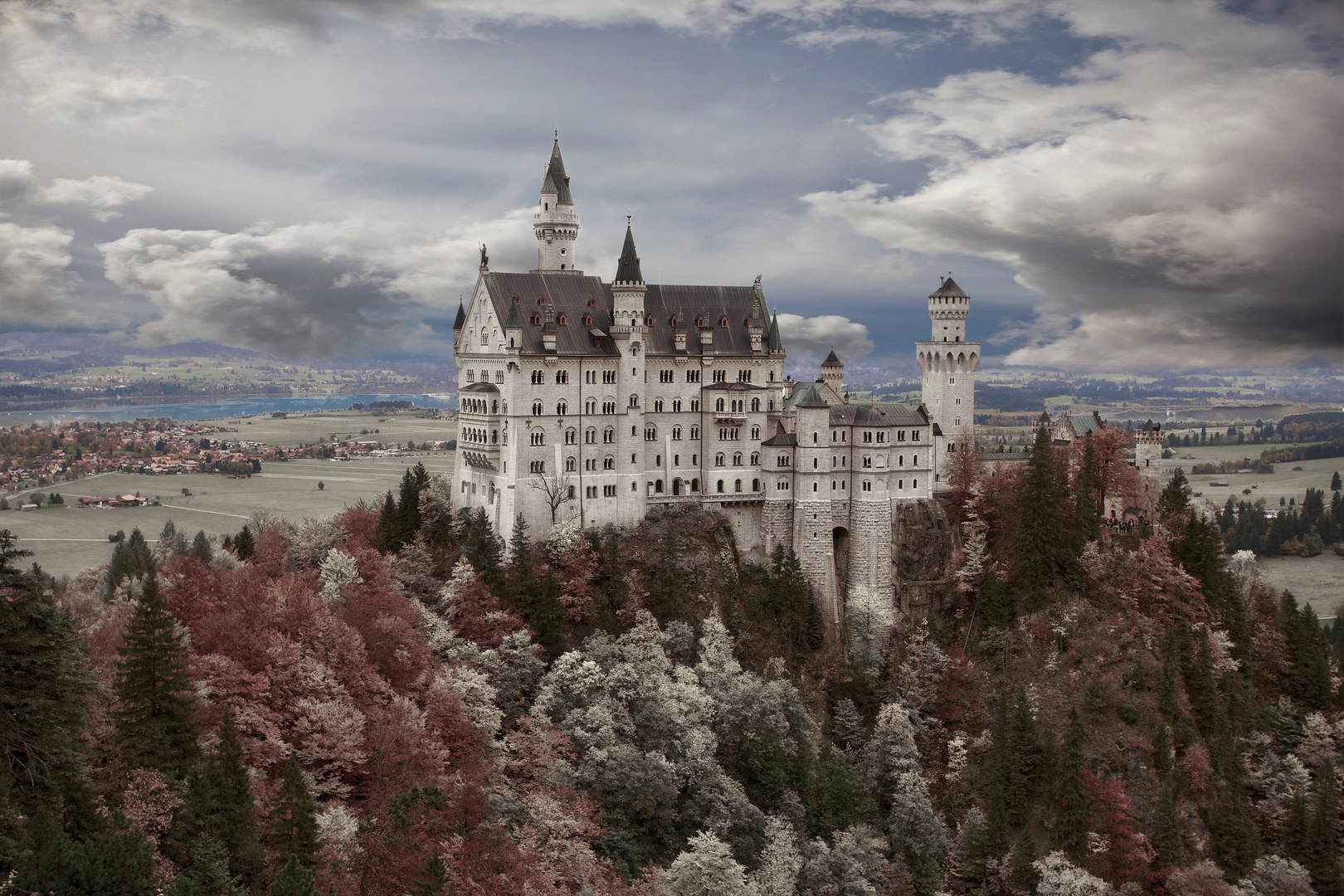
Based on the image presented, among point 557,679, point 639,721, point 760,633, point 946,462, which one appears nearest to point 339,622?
point 557,679

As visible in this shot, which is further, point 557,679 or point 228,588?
point 557,679

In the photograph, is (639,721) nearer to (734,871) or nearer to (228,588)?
(734,871)

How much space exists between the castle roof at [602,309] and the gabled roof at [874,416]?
31.6ft

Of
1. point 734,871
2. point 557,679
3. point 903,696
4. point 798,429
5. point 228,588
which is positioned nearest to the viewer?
point 734,871

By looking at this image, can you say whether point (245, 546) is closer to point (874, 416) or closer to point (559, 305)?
point (559, 305)

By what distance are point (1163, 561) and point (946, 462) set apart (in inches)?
818

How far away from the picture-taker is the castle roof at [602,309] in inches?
3819

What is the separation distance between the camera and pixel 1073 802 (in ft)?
264

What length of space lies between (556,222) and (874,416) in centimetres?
3328

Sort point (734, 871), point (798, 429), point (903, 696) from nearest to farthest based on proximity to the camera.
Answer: point (734, 871), point (903, 696), point (798, 429)

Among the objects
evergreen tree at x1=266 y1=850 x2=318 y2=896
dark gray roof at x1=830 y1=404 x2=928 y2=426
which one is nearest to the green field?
dark gray roof at x1=830 y1=404 x2=928 y2=426

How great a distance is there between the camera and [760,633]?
9662 cm

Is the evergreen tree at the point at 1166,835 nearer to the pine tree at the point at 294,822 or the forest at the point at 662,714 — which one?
the forest at the point at 662,714

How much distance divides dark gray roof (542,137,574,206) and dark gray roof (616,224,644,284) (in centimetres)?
971
